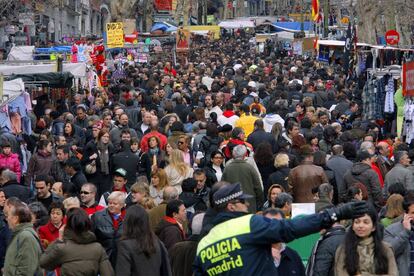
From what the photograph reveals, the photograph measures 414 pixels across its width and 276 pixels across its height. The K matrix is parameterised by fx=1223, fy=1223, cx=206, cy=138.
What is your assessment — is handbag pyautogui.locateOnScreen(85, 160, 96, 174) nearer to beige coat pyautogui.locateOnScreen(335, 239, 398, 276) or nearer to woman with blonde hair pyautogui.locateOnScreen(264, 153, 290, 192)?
woman with blonde hair pyautogui.locateOnScreen(264, 153, 290, 192)

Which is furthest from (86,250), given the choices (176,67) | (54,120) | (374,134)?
(176,67)

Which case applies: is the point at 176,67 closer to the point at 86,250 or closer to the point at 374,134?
the point at 374,134

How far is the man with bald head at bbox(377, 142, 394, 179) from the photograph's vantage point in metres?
14.2

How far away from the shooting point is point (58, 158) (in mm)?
15375

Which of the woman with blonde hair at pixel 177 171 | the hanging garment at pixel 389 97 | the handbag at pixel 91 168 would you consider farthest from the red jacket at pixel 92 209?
the hanging garment at pixel 389 97

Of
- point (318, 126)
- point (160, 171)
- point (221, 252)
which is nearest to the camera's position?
point (221, 252)

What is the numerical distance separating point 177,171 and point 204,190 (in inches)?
44.6

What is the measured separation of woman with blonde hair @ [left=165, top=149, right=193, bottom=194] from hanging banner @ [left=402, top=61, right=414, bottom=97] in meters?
5.61

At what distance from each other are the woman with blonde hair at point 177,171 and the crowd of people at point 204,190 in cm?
1

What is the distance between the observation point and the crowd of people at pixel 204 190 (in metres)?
7.24

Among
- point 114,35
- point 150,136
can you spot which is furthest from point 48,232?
point 114,35

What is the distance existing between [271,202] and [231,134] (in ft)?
14.7

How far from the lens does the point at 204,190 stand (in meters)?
12.6

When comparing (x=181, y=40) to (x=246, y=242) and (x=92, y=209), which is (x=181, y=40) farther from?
(x=246, y=242)
